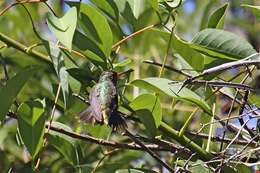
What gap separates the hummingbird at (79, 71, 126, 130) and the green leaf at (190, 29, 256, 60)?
159mm

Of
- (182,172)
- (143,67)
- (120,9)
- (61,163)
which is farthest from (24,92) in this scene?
(182,172)

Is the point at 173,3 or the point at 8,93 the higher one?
the point at 173,3

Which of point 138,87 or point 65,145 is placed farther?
point 65,145

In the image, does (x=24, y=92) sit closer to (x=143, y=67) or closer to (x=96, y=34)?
(x=143, y=67)

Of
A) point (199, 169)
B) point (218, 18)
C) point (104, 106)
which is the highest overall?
point (218, 18)

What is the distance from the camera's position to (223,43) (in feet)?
3.77

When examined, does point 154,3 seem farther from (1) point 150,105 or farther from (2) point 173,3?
(1) point 150,105

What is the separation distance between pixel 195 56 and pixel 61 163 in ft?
2.40

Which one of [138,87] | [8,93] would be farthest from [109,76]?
[8,93]

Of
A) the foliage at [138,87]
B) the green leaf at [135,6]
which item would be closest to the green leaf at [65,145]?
the foliage at [138,87]

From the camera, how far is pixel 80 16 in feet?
3.76

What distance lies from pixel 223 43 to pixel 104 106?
8.4 inches

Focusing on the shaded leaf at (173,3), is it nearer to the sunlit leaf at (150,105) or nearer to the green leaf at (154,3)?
the green leaf at (154,3)

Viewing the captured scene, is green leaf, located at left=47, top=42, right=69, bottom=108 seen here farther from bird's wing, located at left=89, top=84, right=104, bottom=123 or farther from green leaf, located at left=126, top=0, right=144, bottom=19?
green leaf, located at left=126, top=0, right=144, bottom=19
